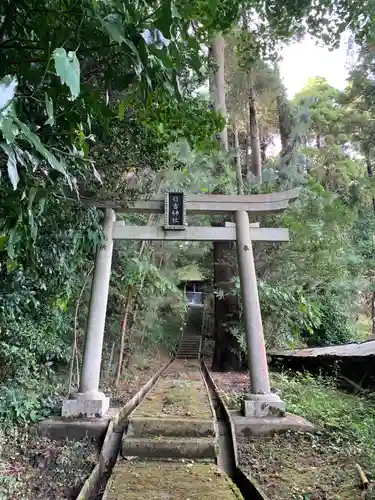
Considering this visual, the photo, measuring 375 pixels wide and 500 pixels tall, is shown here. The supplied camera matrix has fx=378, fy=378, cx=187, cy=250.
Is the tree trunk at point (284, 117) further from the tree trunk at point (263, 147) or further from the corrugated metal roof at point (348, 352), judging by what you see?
the corrugated metal roof at point (348, 352)

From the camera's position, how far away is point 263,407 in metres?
4.70

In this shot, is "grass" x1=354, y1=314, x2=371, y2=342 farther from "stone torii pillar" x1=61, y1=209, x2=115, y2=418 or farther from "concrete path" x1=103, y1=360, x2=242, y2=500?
"stone torii pillar" x1=61, y1=209, x2=115, y2=418

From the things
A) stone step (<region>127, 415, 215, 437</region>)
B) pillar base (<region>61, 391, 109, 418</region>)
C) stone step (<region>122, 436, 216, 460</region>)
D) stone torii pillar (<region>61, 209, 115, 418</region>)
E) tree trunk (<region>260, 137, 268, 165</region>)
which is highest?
tree trunk (<region>260, 137, 268, 165</region>)

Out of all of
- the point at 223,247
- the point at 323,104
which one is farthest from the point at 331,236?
the point at 323,104

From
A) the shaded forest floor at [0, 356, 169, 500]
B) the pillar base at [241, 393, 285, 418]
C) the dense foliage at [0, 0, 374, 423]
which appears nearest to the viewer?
the dense foliage at [0, 0, 374, 423]

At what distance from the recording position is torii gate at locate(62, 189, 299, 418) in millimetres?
4738

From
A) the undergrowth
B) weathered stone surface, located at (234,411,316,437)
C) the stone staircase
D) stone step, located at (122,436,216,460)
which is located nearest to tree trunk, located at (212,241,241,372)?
the undergrowth

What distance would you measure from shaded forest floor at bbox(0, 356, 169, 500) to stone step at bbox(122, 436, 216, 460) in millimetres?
372

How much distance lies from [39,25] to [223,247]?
8.07 meters

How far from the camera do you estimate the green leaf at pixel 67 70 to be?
1.33 metres

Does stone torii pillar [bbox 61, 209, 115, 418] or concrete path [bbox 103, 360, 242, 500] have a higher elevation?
stone torii pillar [bbox 61, 209, 115, 418]

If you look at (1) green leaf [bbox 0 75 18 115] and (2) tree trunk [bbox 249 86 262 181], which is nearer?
(1) green leaf [bbox 0 75 18 115]

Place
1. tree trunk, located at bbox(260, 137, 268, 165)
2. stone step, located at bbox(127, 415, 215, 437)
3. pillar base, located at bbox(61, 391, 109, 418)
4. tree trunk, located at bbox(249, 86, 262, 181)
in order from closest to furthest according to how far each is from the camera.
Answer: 1. stone step, located at bbox(127, 415, 215, 437)
2. pillar base, located at bbox(61, 391, 109, 418)
3. tree trunk, located at bbox(249, 86, 262, 181)
4. tree trunk, located at bbox(260, 137, 268, 165)

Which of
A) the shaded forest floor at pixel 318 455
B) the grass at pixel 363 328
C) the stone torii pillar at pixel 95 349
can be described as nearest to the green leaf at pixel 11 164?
the shaded forest floor at pixel 318 455
